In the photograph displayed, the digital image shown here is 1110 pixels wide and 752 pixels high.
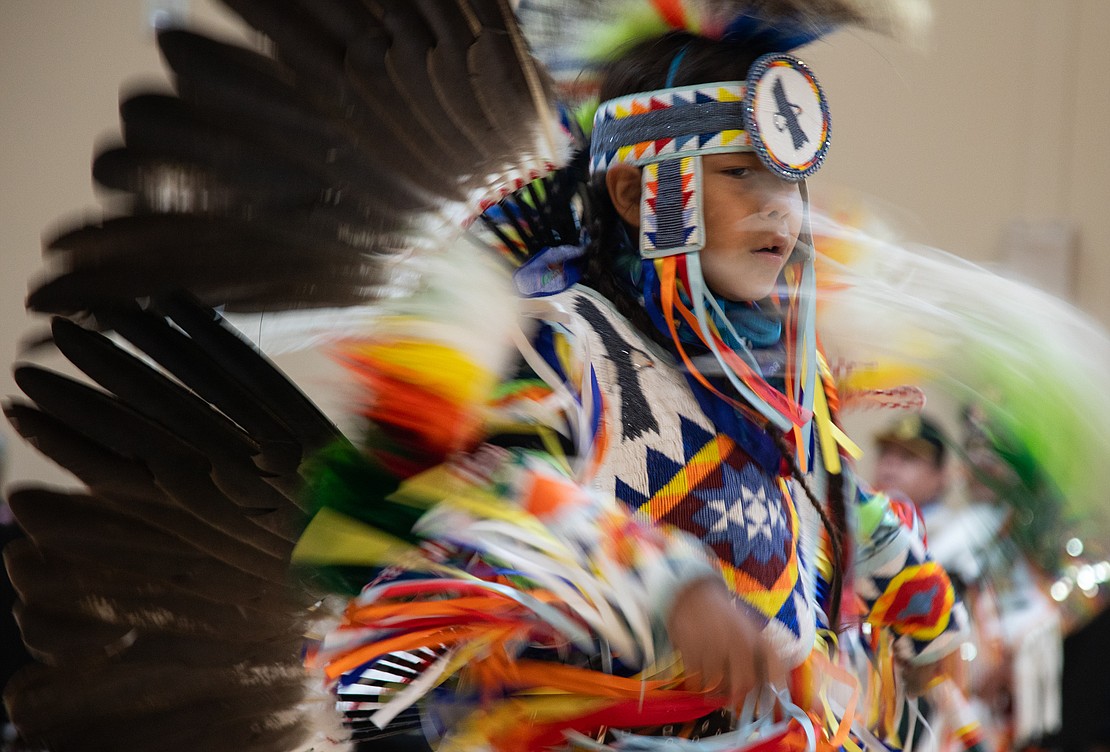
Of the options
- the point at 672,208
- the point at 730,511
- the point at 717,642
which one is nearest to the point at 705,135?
the point at 672,208

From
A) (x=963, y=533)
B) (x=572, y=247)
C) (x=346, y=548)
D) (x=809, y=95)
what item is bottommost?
(x=963, y=533)

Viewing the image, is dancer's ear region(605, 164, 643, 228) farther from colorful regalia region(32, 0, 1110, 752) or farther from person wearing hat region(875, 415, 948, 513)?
person wearing hat region(875, 415, 948, 513)

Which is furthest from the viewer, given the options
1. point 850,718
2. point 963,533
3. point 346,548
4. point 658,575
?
point 963,533

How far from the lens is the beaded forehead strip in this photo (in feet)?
3.54

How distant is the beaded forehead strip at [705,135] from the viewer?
1080 millimetres

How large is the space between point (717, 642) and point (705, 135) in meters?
0.49

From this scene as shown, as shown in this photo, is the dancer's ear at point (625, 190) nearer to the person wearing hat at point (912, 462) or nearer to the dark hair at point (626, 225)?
the dark hair at point (626, 225)

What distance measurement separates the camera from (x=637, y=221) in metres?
1.15

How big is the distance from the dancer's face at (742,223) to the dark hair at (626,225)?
0.08 metres

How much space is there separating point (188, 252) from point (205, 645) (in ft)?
1.20

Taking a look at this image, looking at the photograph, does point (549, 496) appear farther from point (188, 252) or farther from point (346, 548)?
point (188, 252)

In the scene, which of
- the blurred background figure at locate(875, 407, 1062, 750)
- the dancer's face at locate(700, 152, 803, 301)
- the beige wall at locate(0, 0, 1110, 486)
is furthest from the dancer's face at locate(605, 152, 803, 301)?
the beige wall at locate(0, 0, 1110, 486)

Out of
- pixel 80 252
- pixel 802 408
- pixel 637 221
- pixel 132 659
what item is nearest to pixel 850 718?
pixel 802 408

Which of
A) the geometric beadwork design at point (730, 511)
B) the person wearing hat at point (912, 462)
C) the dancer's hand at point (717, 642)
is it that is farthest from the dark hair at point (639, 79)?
the person wearing hat at point (912, 462)
